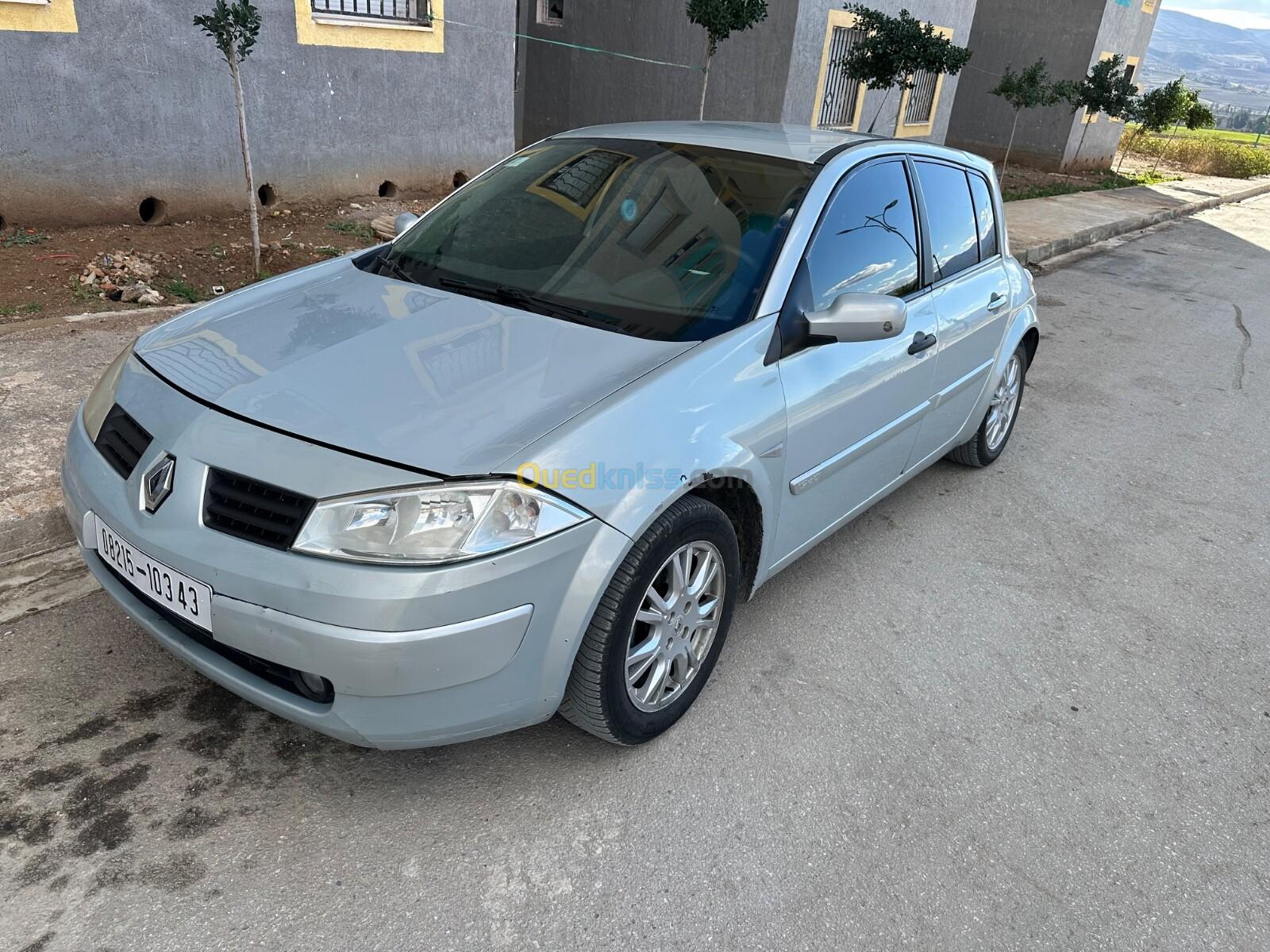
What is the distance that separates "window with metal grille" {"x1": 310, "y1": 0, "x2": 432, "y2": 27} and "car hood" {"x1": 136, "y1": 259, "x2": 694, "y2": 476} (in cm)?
566

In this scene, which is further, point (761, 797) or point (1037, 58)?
point (1037, 58)

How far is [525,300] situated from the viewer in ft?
9.21

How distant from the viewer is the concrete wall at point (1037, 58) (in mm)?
20688

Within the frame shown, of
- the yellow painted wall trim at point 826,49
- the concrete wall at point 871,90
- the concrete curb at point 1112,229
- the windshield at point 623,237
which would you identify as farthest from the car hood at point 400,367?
the yellow painted wall trim at point 826,49

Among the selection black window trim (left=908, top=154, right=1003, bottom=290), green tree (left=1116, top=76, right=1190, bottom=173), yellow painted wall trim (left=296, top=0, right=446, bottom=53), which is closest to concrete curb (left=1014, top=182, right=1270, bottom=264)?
green tree (left=1116, top=76, right=1190, bottom=173)

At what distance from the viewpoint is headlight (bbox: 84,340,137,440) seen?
253cm

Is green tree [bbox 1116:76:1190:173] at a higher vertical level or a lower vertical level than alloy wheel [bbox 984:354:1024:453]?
higher

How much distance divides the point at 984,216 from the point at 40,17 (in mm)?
6094

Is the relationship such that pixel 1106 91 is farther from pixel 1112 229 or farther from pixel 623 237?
pixel 623 237

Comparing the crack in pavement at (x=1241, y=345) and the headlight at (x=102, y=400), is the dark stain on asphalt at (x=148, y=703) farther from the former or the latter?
the crack in pavement at (x=1241, y=345)

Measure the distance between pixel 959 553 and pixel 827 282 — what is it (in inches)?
63.0

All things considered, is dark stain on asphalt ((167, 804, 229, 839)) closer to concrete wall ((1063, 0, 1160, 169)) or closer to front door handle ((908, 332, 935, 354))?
front door handle ((908, 332, 935, 354))

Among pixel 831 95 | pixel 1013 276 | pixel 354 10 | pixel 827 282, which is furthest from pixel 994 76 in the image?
pixel 827 282

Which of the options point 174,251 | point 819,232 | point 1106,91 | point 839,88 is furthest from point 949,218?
point 1106,91
